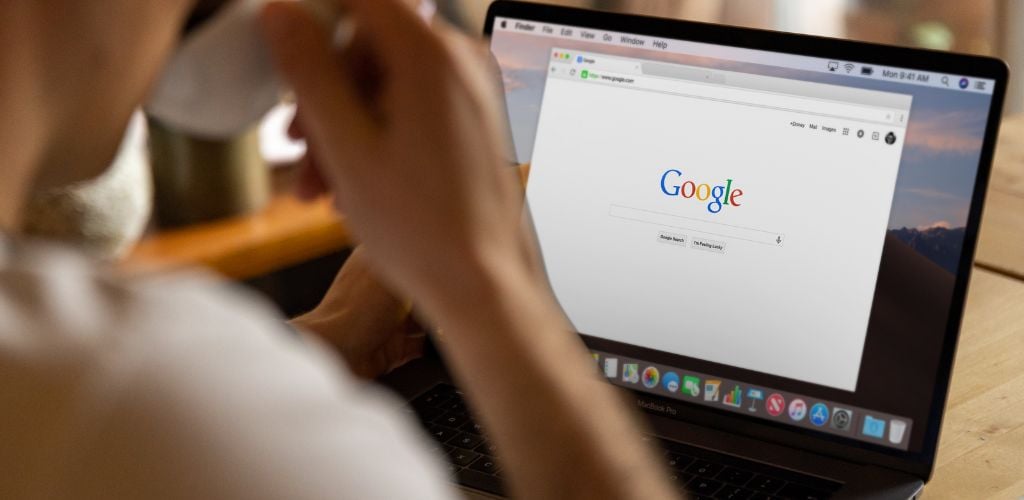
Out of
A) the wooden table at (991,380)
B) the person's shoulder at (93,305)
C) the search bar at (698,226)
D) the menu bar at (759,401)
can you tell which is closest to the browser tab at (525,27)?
the search bar at (698,226)

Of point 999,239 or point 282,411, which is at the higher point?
point 282,411

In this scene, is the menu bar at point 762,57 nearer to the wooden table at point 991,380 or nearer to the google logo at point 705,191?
the google logo at point 705,191

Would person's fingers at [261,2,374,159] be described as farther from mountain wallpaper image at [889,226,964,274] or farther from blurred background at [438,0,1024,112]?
blurred background at [438,0,1024,112]

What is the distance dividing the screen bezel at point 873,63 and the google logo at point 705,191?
0.11m

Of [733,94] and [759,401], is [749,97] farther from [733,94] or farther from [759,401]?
[759,401]

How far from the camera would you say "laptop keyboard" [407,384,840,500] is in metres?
0.81

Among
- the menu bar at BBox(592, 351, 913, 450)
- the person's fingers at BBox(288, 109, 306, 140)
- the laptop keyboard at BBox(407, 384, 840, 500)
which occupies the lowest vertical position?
the laptop keyboard at BBox(407, 384, 840, 500)

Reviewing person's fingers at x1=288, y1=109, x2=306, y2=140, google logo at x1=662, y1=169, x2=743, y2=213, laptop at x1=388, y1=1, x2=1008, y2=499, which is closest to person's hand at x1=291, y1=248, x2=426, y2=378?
laptop at x1=388, y1=1, x2=1008, y2=499

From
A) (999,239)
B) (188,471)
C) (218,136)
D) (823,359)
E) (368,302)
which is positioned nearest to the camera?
(188,471)

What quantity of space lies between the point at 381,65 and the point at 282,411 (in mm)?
169

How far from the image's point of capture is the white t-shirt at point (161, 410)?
0.29m

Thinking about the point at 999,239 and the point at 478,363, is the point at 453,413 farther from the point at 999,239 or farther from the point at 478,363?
the point at 999,239

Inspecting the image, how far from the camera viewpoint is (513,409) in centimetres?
42

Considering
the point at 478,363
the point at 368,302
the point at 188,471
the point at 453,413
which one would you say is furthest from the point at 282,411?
the point at 368,302
